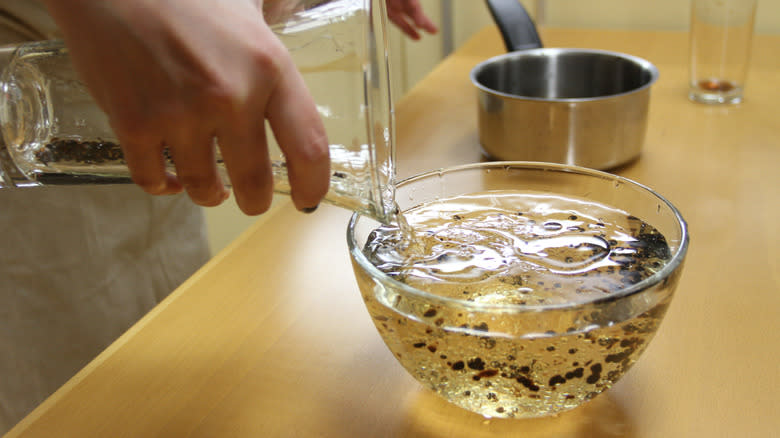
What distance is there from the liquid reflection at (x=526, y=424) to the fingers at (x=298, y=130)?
20 cm

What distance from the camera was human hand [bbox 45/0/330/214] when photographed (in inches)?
17.8

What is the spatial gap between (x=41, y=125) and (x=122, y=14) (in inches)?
8.0

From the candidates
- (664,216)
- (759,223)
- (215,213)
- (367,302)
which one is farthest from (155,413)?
(215,213)

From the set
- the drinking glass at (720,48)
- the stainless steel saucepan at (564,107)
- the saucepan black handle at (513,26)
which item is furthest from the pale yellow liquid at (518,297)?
the drinking glass at (720,48)

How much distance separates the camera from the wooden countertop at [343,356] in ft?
1.82

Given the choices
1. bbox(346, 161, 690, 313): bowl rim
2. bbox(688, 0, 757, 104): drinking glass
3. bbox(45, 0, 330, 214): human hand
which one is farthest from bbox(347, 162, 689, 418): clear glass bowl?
bbox(688, 0, 757, 104): drinking glass

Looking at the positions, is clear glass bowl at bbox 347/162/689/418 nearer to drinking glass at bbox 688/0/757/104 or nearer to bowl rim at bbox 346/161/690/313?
bowl rim at bbox 346/161/690/313

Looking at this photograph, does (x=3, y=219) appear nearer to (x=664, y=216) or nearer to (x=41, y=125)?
(x=41, y=125)

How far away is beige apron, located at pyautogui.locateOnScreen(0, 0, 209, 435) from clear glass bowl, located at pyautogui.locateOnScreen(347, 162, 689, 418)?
579 millimetres

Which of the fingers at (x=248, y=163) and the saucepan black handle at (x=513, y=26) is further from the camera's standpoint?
the saucepan black handle at (x=513, y=26)

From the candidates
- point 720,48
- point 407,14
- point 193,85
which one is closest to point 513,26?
point 407,14

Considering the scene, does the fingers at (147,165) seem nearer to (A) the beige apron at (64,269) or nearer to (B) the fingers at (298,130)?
(B) the fingers at (298,130)

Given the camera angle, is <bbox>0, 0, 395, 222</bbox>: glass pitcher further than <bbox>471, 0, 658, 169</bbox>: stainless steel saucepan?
No

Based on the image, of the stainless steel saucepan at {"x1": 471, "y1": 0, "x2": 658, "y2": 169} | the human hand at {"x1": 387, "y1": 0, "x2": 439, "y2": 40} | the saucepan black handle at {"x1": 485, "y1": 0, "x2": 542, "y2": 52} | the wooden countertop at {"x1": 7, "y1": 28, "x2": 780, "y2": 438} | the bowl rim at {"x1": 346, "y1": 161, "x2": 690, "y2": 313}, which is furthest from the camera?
the human hand at {"x1": 387, "y1": 0, "x2": 439, "y2": 40}
